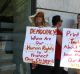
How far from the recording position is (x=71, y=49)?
6.27m

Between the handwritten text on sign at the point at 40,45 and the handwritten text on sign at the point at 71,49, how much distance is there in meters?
0.19

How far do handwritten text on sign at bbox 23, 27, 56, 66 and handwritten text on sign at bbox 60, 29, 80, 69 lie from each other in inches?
7.4

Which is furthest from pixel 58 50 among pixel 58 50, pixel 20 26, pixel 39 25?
pixel 20 26

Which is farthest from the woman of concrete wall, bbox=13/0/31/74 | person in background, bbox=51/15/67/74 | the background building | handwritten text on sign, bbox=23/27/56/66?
concrete wall, bbox=13/0/31/74

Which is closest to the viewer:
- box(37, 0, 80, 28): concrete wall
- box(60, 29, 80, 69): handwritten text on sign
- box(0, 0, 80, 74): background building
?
box(60, 29, 80, 69): handwritten text on sign

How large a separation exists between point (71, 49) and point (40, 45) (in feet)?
1.73

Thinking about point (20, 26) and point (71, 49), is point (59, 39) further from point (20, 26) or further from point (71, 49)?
point (20, 26)

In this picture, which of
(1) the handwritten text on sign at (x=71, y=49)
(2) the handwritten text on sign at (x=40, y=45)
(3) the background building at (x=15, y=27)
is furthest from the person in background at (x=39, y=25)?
(3) the background building at (x=15, y=27)

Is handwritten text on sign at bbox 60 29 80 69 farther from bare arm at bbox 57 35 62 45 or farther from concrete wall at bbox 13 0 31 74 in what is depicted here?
concrete wall at bbox 13 0 31 74

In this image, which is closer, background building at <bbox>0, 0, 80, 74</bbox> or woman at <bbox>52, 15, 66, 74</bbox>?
woman at <bbox>52, 15, 66, 74</bbox>

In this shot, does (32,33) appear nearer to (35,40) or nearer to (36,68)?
(35,40)

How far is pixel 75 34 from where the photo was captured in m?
6.28

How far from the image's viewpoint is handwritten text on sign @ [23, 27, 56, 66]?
626 centimetres

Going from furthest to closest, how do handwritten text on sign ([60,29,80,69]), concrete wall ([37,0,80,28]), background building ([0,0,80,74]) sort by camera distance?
concrete wall ([37,0,80,28]) < background building ([0,0,80,74]) < handwritten text on sign ([60,29,80,69])
